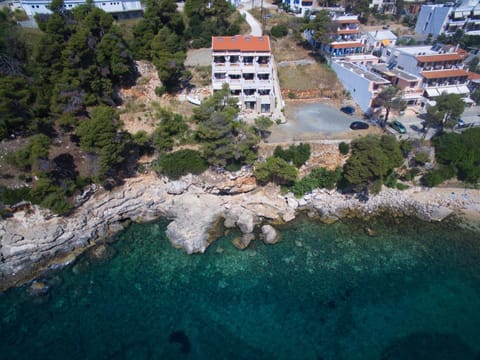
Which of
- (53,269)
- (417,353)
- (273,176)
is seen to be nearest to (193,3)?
(273,176)

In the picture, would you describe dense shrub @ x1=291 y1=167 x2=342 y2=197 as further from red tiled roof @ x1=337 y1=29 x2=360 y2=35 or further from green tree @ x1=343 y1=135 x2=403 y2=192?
red tiled roof @ x1=337 y1=29 x2=360 y2=35

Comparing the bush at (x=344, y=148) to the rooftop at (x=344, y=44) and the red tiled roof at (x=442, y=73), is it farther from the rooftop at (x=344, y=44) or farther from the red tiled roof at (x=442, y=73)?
the rooftop at (x=344, y=44)

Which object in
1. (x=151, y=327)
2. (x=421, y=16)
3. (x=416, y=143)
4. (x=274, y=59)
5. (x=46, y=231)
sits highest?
(x=421, y=16)

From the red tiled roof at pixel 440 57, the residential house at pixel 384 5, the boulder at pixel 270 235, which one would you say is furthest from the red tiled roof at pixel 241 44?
the residential house at pixel 384 5

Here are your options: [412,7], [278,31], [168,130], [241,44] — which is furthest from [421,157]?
[412,7]

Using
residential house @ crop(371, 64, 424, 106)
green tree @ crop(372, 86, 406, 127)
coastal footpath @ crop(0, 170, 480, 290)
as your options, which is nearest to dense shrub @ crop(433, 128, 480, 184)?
coastal footpath @ crop(0, 170, 480, 290)

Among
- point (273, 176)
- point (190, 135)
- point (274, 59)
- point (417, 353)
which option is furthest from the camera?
point (274, 59)

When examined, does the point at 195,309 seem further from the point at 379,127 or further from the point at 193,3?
the point at 193,3

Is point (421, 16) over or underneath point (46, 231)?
over
